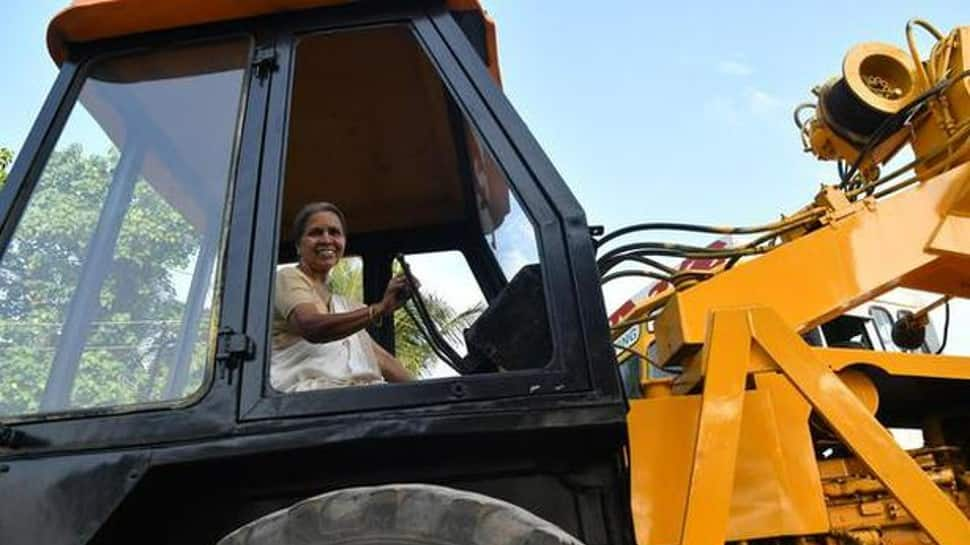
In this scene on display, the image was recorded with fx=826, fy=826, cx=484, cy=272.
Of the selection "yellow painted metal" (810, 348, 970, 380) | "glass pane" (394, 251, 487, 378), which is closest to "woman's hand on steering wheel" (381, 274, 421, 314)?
"glass pane" (394, 251, 487, 378)

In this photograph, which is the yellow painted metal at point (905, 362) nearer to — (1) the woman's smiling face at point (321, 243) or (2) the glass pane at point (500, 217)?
(2) the glass pane at point (500, 217)

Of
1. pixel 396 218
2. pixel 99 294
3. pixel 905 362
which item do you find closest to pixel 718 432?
pixel 905 362

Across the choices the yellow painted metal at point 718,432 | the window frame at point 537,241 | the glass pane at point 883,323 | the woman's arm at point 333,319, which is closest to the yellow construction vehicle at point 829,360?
the yellow painted metal at point 718,432

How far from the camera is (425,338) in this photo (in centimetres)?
267

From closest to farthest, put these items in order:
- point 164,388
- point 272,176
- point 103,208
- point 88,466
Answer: point 88,466 → point 164,388 → point 272,176 → point 103,208

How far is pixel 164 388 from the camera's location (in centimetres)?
174

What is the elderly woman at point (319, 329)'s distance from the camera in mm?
1846

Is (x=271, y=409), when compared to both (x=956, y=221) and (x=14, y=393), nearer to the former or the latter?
(x=14, y=393)

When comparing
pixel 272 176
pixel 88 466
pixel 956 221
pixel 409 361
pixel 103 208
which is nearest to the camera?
pixel 88 466

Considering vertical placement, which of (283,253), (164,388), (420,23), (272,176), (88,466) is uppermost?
(420,23)

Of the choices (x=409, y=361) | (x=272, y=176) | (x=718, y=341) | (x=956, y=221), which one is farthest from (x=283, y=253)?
(x=956, y=221)

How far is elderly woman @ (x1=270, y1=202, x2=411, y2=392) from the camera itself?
6.06 feet

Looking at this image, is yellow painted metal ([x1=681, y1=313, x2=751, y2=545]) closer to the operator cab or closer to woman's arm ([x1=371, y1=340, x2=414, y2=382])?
the operator cab

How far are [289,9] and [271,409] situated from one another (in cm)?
98
